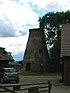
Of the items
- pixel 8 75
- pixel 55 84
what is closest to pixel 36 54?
pixel 8 75

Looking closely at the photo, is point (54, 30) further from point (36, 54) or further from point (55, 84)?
point (55, 84)

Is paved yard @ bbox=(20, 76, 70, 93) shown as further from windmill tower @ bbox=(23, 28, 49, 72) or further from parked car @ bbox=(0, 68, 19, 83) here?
windmill tower @ bbox=(23, 28, 49, 72)

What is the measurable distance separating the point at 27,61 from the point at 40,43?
5.71 metres

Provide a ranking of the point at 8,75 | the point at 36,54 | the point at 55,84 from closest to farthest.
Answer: the point at 55,84 → the point at 8,75 → the point at 36,54

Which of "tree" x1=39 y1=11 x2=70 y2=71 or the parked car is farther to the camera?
"tree" x1=39 y1=11 x2=70 y2=71

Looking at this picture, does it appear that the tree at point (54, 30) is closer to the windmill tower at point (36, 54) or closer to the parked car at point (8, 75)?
the windmill tower at point (36, 54)

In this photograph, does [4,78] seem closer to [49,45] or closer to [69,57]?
[69,57]

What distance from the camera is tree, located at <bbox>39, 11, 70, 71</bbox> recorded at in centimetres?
→ 9150

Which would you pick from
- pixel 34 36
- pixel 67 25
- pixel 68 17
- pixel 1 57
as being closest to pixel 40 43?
pixel 34 36

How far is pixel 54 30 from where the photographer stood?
9362cm

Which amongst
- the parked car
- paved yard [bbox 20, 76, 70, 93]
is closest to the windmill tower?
paved yard [bbox 20, 76, 70, 93]

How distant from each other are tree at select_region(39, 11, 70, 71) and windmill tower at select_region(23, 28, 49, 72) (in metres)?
A: 2.11

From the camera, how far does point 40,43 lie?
9175 centimetres

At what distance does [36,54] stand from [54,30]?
8408 mm
